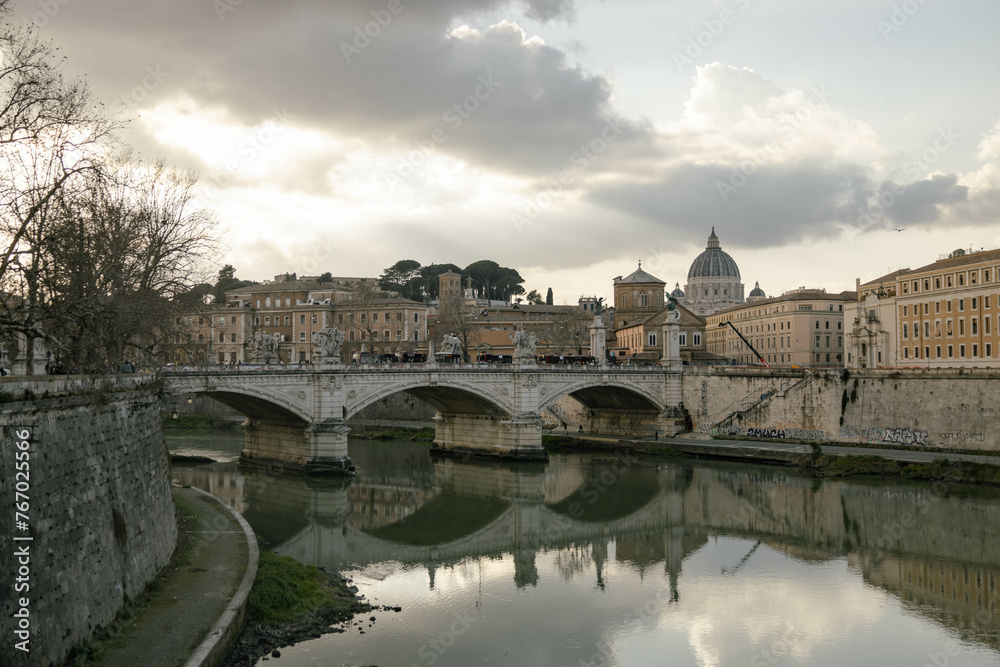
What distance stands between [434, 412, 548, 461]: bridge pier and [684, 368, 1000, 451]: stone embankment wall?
943 centimetres

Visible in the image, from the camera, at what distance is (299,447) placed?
31625 mm

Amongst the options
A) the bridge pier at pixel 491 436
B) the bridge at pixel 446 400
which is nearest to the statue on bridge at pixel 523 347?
the bridge at pixel 446 400

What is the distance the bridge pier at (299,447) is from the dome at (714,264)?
8334 cm

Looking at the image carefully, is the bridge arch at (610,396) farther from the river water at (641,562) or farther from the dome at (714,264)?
the dome at (714,264)

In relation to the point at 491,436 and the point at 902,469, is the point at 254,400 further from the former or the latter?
the point at 902,469

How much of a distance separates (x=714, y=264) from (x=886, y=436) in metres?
75.2

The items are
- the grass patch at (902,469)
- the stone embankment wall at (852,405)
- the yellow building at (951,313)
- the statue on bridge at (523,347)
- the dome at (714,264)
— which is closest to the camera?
the grass patch at (902,469)

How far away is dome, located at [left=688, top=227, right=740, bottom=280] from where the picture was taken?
107625mm

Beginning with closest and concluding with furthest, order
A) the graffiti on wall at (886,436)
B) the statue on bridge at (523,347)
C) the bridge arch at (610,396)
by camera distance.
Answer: the graffiti on wall at (886,436)
the statue on bridge at (523,347)
the bridge arch at (610,396)

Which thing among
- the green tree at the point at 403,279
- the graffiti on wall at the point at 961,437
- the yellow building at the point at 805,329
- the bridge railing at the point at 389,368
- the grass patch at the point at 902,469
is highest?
the green tree at the point at 403,279

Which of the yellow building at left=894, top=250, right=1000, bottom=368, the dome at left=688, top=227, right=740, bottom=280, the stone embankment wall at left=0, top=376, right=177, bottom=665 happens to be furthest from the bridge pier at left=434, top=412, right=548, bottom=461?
the dome at left=688, top=227, right=740, bottom=280

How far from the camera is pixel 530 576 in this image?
63.0ft

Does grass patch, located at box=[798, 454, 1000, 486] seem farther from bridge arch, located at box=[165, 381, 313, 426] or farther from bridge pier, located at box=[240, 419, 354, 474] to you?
bridge arch, located at box=[165, 381, 313, 426]

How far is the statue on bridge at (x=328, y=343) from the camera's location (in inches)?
1235
